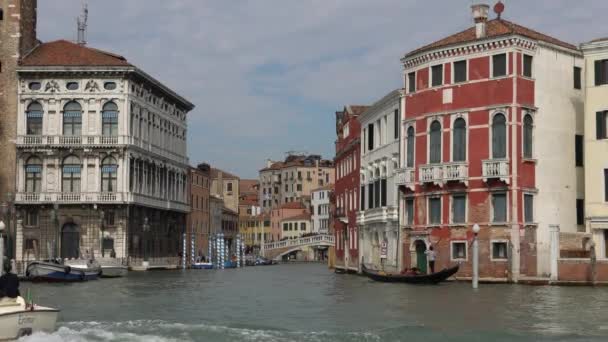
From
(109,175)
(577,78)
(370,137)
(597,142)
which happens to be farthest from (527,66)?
(109,175)

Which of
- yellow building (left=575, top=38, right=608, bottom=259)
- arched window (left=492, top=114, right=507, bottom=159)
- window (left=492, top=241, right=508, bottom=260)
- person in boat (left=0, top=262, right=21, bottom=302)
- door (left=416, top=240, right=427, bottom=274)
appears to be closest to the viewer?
person in boat (left=0, top=262, right=21, bottom=302)

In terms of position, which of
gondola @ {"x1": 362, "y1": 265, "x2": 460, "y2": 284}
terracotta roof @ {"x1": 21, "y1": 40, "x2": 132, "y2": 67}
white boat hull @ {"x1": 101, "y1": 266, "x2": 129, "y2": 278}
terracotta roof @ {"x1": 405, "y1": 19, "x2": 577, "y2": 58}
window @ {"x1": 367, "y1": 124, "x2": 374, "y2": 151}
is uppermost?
terracotta roof @ {"x1": 21, "y1": 40, "x2": 132, "y2": 67}

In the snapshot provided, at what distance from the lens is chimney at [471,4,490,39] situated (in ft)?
116

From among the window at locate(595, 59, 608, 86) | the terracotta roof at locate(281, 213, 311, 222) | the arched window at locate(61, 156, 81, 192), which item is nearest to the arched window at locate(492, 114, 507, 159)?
the window at locate(595, 59, 608, 86)

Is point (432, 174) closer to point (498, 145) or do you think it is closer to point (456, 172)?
point (456, 172)

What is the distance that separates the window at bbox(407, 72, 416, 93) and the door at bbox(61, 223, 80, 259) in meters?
23.2

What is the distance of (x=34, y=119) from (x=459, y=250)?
1084 inches

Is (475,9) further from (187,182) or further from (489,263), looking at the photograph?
(187,182)

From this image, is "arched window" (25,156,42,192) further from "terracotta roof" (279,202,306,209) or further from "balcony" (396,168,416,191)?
"terracotta roof" (279,202,306,209)

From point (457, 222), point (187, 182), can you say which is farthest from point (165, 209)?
point (457, 222)

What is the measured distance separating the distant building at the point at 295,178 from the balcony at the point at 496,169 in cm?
8775

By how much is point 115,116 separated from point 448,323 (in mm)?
36815

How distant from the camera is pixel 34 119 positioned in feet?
173

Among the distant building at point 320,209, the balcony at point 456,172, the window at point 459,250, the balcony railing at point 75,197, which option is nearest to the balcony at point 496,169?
the balcony at point 456,172
